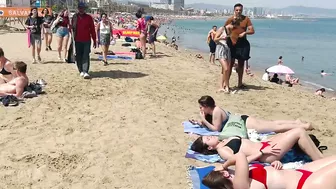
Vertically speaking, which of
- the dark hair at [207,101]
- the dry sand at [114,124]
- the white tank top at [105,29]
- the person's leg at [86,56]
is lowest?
the dry sand at [114,124]

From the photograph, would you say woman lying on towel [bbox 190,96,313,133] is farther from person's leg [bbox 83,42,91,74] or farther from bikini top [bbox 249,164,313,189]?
person's leg [bbox 83,42,91,74]

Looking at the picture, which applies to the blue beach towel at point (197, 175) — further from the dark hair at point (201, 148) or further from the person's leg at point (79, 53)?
the person's leg at point (79, 53)

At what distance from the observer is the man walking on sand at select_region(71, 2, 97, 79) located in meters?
8.76

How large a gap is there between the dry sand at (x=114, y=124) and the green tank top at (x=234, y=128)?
0.52m

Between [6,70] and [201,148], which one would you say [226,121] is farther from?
[6,70]

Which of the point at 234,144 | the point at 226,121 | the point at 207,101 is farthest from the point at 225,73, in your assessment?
the point at 234,144

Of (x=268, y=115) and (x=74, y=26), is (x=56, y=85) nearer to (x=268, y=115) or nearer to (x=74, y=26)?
(x=74, y=26)

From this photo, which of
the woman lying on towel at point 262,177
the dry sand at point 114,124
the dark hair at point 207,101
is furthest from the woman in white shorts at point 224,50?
the woman lying on towel at point 262,177

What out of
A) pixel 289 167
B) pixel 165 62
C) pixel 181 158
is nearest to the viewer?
pixel 289 167

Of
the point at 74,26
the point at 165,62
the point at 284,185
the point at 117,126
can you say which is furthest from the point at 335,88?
the point at 284,185

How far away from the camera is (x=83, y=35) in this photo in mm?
8773

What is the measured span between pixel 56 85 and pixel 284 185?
5.63 meters

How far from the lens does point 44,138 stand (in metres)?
5.28

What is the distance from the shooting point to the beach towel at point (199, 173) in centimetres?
408
